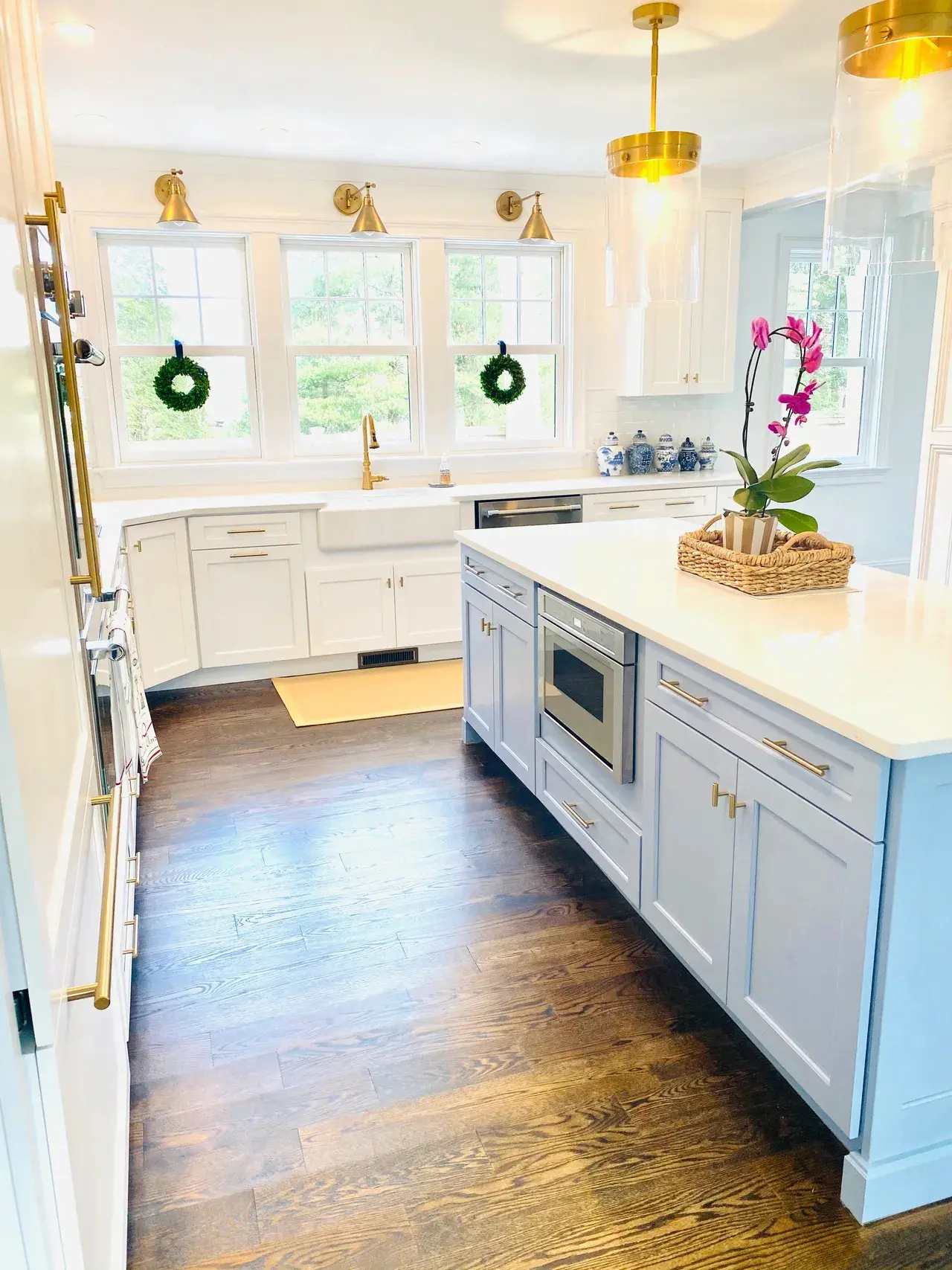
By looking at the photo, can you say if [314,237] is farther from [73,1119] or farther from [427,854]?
[73,1119]

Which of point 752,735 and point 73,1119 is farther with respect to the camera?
point 752,735

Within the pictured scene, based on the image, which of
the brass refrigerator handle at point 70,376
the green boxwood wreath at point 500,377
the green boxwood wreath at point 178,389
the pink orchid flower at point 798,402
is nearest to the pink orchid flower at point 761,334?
the pink orchid flower at point 798,402

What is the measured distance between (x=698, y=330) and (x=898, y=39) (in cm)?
403

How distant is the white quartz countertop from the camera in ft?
5.16

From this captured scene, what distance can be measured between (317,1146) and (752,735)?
1183 millimetres

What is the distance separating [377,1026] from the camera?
2215mm

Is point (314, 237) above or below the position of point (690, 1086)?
above

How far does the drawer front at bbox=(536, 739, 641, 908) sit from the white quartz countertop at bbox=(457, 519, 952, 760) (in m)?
0.56

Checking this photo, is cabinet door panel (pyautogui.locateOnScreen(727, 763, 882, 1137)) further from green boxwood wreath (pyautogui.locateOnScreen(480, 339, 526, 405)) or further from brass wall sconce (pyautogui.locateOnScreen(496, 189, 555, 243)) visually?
green boxwood wreath (pyautogui.locateOnScreen(480, 339, 526, 405))

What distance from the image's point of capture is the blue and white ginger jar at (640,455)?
229 inches

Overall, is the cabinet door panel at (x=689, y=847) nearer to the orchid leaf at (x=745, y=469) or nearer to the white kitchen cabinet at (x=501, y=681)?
the orchid leaf at (x=745, y=469)

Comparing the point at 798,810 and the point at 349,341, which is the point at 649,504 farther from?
the point at 798,810

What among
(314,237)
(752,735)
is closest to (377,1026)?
(752,735)

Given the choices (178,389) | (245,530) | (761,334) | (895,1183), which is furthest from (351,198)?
(895,1183)
